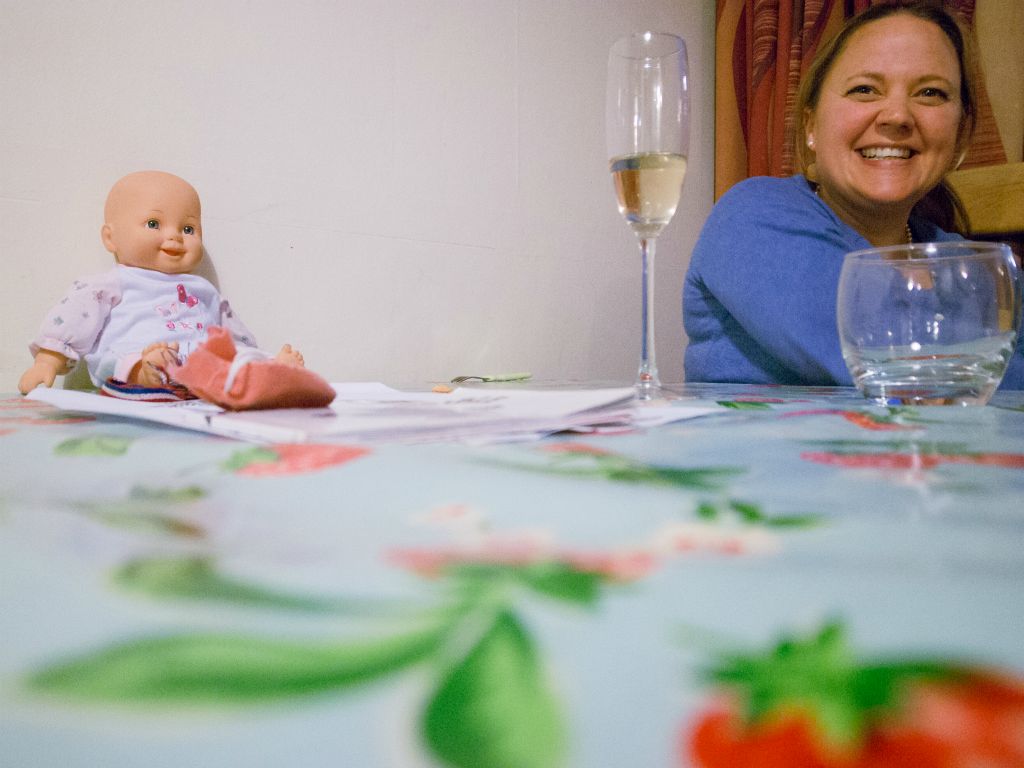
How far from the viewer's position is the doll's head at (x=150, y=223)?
1173 millimetres

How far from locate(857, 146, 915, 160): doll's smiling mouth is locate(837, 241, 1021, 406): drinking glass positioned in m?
0.99

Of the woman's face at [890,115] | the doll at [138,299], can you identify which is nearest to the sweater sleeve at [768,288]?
the woman's face at [890,115]

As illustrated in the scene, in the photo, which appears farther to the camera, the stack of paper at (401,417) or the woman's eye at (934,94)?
the woman's eye at (934,94)

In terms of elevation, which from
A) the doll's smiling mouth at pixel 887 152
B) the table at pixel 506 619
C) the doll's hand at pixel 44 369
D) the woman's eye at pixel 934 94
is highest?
→ the woman's eye at pixel 934 94

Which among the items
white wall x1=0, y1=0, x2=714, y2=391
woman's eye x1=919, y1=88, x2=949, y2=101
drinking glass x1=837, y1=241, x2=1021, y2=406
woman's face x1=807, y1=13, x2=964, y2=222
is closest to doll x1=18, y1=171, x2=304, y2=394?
white wall x1=0, y1=0, x2=714, y2=391

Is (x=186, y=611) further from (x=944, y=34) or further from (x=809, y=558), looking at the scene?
(x=944, y=34)

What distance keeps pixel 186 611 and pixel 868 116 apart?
155 cm

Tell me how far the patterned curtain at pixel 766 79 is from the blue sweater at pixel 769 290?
0.90 m

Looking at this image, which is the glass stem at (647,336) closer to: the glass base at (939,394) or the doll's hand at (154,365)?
the glass base at (939,394)

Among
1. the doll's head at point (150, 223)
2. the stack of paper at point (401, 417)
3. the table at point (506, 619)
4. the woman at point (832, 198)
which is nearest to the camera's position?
the table at point (506, 619)

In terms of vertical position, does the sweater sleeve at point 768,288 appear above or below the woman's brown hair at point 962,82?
below

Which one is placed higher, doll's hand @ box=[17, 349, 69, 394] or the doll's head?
the doll's head

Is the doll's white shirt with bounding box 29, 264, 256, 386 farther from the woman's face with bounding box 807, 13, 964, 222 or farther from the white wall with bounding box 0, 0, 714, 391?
the woman's face with bounding box 807, 13, 964, 222

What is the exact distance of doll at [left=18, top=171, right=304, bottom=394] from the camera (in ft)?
3.48
